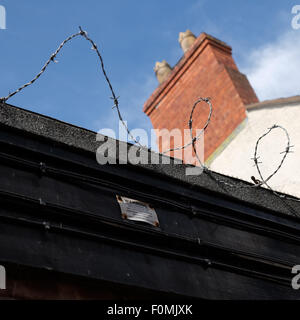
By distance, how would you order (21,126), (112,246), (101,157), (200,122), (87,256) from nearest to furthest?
1. (87,256)
2. (112,246)
3. (21,126)
4. (101,157)
5. (200,122)

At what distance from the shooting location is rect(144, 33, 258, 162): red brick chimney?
48.2ft

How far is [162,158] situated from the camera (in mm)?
6539

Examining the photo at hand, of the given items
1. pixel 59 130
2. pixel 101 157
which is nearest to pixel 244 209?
pixel 101 157

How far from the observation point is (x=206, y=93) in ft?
53.0

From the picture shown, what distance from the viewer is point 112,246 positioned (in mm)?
4848

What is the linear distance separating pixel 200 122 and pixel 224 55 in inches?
105

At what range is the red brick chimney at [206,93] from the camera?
1469 cm

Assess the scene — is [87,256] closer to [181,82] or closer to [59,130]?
[59,130]

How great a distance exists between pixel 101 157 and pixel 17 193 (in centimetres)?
141

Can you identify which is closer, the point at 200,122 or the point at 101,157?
the point at 101,157
